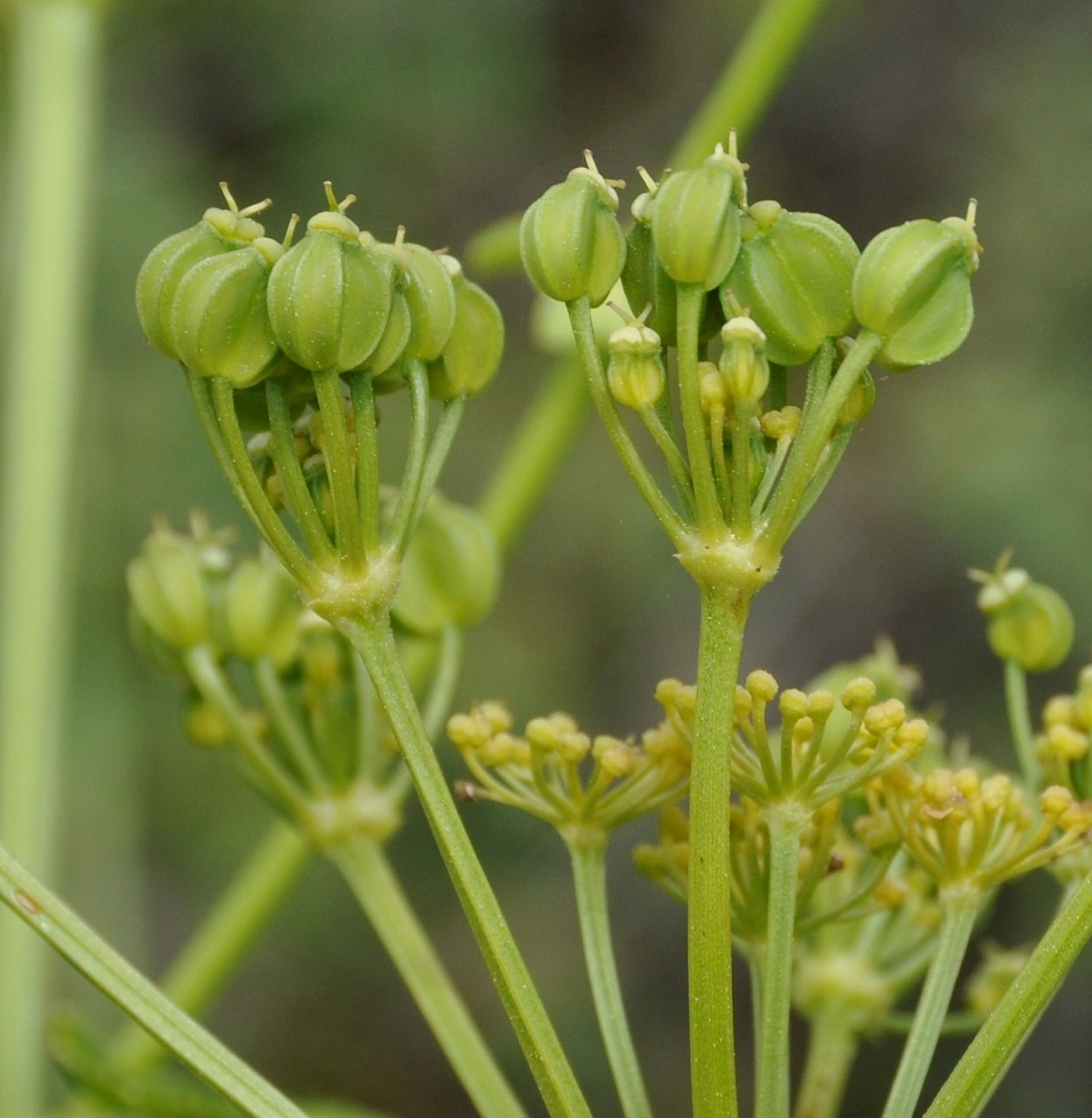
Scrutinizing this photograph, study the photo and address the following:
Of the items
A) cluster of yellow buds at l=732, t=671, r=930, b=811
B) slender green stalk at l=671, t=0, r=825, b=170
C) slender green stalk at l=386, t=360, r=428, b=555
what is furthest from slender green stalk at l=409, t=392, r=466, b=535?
slender green stalk at l=671, t=0, r=825, b=170

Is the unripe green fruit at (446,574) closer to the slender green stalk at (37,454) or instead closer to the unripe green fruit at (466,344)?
the unripe green fruit at (466,344)

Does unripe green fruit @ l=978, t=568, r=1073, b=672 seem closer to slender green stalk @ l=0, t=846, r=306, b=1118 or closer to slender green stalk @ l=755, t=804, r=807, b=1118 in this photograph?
slender green stalk @ l=755, t=804, r=807, b=1118

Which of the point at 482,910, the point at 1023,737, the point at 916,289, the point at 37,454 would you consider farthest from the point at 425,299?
the point at 37,454

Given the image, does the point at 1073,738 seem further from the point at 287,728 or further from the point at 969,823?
the point at 287,728

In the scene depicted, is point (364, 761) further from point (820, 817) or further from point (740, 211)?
point (740, 211)

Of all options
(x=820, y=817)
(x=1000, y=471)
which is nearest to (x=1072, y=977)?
(x=1000, y=471)

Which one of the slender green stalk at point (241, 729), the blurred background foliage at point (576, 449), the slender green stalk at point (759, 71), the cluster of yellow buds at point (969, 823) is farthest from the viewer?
the blurred background foliage at point (576, 449)

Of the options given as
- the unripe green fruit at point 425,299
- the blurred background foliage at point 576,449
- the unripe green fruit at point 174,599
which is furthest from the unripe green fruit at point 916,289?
the blurred background foliage at point 576,449
